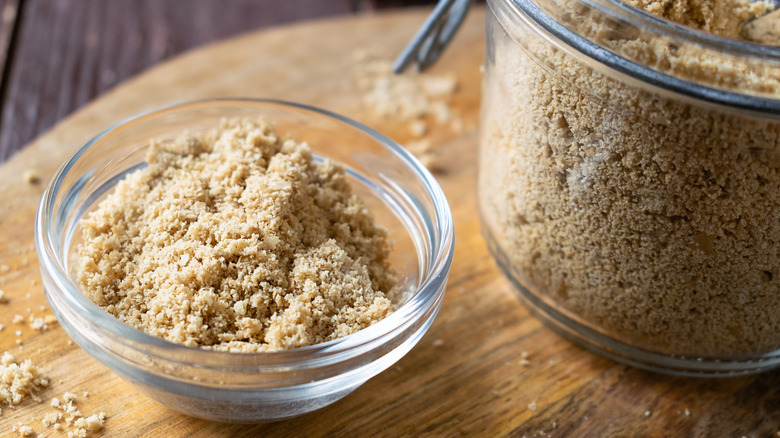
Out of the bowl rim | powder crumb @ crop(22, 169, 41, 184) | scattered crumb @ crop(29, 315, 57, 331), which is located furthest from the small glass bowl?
powder crumb @ crop(22, 169, 41, 184)

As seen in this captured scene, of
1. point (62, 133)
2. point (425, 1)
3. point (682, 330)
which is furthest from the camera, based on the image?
point (425, 1)

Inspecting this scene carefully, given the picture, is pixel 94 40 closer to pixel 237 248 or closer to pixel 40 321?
pixel 40 321

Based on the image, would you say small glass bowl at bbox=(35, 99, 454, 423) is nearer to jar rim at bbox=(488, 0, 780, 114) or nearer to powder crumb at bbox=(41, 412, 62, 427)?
powder crumb at bbox=(41, 412, 62, 427)

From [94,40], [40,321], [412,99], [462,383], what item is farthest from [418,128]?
[94,40]

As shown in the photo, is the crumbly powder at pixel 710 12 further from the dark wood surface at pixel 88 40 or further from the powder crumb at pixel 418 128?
the dark wood surface at pixel 88 40

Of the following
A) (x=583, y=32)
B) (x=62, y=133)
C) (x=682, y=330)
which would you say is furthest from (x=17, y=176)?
(x=682, y=330)

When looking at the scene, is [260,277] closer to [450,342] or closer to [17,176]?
[450,342]
